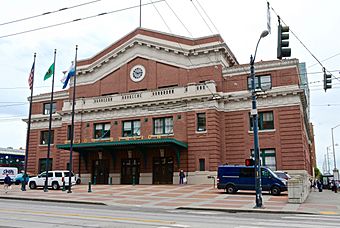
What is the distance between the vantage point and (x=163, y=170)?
39156 mm

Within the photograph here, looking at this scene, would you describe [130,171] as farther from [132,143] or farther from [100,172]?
[132,143]

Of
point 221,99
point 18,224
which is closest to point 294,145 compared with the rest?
point 221,99

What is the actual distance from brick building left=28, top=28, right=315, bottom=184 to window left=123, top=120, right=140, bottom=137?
12cm

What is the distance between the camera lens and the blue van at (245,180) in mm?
26531

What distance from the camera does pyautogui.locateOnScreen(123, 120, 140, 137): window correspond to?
41.3 meters

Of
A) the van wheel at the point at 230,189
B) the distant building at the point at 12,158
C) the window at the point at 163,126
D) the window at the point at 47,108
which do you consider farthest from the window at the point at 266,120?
the distant building at the point at 12,158

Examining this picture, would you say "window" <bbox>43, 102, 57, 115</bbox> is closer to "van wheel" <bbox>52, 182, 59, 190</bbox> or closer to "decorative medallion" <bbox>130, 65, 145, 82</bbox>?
"decorative medallion" <bbox>130, 65, 145, 82</bbox>

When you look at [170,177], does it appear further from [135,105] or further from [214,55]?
[214,55]

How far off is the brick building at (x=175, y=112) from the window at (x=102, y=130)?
0.12 meters

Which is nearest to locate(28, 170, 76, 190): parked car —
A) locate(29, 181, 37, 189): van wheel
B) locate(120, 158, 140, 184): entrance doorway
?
locate(29, 181, 37, 189): van wheel

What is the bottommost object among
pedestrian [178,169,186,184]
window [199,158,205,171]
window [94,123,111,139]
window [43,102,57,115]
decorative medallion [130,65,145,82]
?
pedestrian [178,169,186,184]

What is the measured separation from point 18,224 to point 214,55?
31.0 meters

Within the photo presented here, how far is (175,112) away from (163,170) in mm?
6386

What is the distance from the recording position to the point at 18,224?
1192cm
